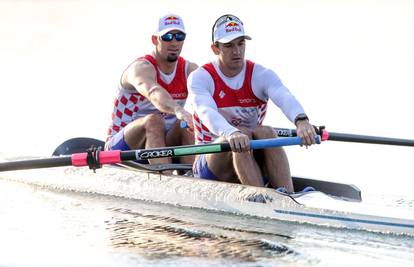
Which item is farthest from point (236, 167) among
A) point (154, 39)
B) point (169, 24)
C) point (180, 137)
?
point (154, 39)

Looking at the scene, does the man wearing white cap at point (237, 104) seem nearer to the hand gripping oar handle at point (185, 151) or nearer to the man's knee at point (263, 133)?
the man's knee at point (263, 133)

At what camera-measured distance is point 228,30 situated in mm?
7418

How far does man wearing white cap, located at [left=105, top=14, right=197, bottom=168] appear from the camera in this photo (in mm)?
8539

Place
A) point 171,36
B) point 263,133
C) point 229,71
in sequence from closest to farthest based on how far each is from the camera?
point 263,133, point 229,71, point 171,36

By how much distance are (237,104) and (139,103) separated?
1983 millimetres

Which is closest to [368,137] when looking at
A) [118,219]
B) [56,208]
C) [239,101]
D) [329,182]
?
[329,182]

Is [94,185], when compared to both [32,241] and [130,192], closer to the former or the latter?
[130,192]

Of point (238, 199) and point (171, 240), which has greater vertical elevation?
point (238, 199)

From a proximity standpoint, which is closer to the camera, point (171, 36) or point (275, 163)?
point (275, 163)

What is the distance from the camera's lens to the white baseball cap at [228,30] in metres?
7.38

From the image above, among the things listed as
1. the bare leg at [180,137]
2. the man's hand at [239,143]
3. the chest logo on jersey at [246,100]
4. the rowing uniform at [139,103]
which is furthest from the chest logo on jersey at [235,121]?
the rowing uniform at [139,103]

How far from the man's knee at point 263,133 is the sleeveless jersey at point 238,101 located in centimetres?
32

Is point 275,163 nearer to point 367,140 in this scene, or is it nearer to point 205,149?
point 205,149

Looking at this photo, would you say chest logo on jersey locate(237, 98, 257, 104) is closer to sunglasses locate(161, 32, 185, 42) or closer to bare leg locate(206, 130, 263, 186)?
A: bare leg locate(206, 130, 263, 186)
